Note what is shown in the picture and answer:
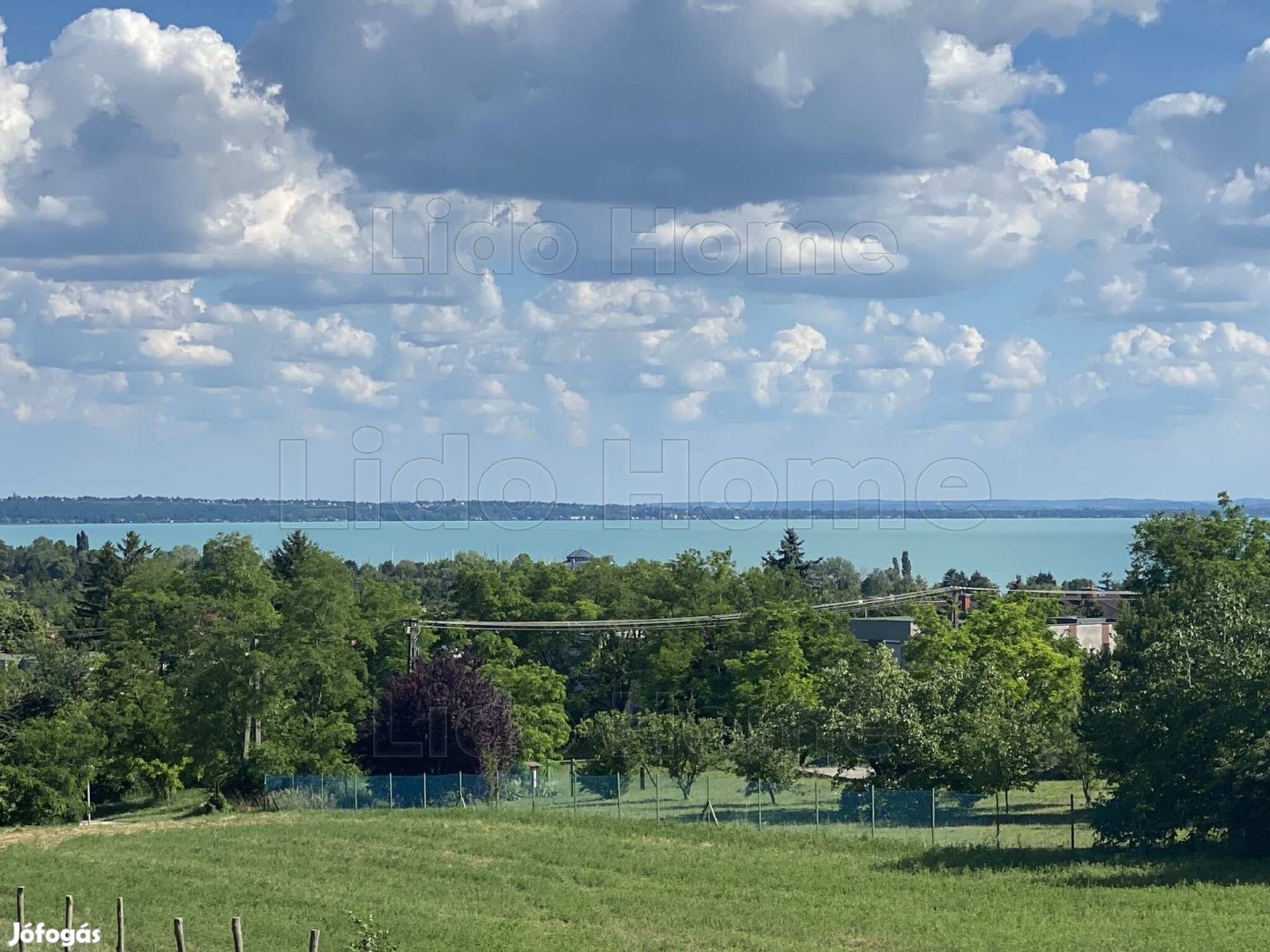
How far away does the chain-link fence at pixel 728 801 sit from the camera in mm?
45719

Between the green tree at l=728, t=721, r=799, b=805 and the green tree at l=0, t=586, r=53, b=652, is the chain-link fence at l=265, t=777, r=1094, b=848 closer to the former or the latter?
the green tree at l=728, t=721, r=799, b=805

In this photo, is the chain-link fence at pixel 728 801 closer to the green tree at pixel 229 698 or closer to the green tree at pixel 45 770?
the green tree at pixel 229 698

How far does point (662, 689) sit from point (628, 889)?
4142 centimetres

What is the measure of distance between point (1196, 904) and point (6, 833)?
38505 mm

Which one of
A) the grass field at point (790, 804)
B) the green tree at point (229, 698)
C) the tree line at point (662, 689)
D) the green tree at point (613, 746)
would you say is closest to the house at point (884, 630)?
the tree line at point (662, 689)

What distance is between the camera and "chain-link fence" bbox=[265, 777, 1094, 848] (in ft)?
150

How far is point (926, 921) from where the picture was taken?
31.4 metres

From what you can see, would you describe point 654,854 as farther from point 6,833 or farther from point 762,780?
point 6,833

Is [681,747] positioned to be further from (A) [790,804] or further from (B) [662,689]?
(B) [662,689]

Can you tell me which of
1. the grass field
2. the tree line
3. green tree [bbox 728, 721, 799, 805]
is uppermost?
the tree line

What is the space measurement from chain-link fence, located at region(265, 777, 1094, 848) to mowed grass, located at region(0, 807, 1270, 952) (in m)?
2.51

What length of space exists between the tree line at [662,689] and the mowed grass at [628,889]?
4.31 metres

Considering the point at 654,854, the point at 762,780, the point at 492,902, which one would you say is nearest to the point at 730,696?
the point at 762,780

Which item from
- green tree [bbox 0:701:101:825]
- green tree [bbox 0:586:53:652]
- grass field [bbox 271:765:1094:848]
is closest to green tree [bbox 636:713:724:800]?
grass field [bbox 271:765:1094:848]
